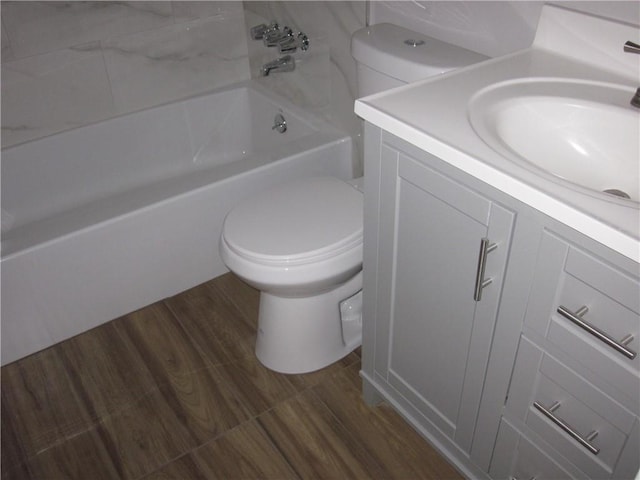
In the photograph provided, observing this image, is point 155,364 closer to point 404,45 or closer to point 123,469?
point 123,469

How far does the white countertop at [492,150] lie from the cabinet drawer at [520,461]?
1.64 ft

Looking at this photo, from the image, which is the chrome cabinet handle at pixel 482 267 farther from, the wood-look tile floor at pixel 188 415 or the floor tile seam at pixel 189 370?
the floor tile seam at pixel 189 370

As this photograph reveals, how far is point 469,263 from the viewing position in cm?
111

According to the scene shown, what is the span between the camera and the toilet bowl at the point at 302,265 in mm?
1489

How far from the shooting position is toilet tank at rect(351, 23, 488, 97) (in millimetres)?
1435

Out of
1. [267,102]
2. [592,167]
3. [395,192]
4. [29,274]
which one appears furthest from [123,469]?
[267,102]

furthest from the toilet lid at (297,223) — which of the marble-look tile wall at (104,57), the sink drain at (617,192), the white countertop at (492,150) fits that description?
the marble-look tile wall at (104,57)

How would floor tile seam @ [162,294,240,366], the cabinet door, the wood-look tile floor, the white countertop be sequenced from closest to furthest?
the white countertop < the cabinet door < the wood-look tile floor < floor tile seam @ [162,294,240,366]

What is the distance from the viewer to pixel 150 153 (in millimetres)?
2465

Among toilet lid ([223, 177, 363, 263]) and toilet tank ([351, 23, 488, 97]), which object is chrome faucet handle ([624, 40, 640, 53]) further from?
toilet lid ([223, 177, 363, 263])

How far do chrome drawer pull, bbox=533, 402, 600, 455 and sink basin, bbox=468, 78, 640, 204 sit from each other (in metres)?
0.42

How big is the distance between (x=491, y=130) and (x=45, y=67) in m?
1.70

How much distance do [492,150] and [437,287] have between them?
330 millimetres

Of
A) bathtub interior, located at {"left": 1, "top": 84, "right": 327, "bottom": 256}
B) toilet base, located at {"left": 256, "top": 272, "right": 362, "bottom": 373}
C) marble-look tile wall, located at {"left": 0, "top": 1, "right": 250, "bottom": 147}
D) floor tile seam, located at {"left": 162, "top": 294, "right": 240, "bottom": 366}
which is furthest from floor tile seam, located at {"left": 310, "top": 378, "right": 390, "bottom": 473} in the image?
marble-look tile wall, located at {"left": 0, "top": 1, "right": 250, "bottom": 147}
